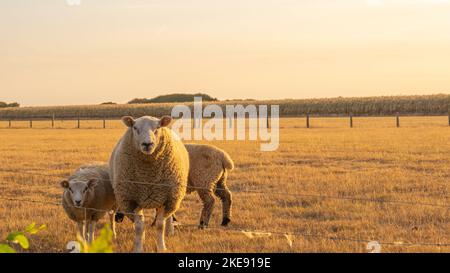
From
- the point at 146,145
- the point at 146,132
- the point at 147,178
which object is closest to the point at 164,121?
the point at 146,132

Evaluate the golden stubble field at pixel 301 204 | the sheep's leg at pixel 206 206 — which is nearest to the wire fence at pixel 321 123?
the golden stubble field at pixel 301 204

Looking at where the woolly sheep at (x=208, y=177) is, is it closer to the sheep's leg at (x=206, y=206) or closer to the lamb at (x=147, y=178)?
the sheep's leg at (x=206, y=206)

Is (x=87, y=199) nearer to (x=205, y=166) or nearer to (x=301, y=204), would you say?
(x=205, y=166)

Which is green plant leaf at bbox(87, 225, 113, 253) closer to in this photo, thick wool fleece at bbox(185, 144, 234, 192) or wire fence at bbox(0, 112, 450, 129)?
thick wool fleece at bbox(185, 144, 234, 192)

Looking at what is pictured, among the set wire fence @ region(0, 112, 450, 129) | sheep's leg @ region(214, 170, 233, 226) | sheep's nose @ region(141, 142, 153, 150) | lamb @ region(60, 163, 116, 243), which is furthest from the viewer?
wire fence @ region(0, 112, 450, 129)

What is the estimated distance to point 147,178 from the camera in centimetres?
747

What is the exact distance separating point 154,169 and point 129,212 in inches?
24.3

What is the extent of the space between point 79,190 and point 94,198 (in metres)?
0.43

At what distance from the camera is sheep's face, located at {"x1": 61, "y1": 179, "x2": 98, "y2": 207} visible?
295 inches

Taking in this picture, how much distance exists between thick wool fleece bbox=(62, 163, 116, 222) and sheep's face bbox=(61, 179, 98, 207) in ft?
0.23

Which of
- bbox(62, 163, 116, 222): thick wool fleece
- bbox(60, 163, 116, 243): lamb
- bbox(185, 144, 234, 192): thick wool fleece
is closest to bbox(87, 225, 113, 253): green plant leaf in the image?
bbox(60, 163, 116, 243): lamb
